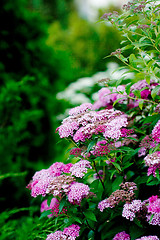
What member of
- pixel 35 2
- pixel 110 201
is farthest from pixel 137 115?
pixel 35 2

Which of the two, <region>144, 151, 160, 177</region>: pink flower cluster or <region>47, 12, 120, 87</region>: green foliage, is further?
<region>47, 12, 120, 87</region>: green foliage

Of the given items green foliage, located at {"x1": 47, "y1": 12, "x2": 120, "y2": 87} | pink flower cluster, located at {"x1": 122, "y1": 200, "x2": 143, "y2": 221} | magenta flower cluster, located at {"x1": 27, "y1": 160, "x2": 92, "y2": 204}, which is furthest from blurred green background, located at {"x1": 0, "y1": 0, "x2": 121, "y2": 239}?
green foliage, located at {"x1": 47, "y1": 12, "x2": 120, "y2": 87}

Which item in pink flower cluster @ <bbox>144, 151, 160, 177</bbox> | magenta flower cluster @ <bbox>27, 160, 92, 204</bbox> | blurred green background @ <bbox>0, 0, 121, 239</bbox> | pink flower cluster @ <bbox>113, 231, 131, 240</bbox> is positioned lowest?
pink flower cluster @ <bbox>113, 231, 131, 240</bbox>

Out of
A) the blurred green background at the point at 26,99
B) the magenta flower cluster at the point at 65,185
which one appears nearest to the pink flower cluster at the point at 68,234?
the magenta flower cluster at the point at 65,185

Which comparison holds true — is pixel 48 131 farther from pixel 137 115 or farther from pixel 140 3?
pixel 140 3

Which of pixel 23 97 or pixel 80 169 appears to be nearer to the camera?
pixel 80 169

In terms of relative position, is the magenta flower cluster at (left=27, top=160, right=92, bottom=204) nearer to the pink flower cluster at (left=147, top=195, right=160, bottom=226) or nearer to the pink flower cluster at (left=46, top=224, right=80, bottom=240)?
the pink flower cluster at (left=46, top=224, right=80, bottom=240)

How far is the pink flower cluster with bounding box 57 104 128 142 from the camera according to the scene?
1312 millimetres

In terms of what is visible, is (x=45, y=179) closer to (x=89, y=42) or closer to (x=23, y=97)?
(x=23, y=97)

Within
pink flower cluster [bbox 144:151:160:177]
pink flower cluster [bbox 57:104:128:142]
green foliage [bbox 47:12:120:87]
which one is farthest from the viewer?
green foliage [bbox 47:12:120:87]

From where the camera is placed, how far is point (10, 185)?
3635 mm

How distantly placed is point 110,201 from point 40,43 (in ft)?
11.0

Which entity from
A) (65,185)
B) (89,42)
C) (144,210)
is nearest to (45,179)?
(65,185)

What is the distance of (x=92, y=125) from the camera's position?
4.28ft
